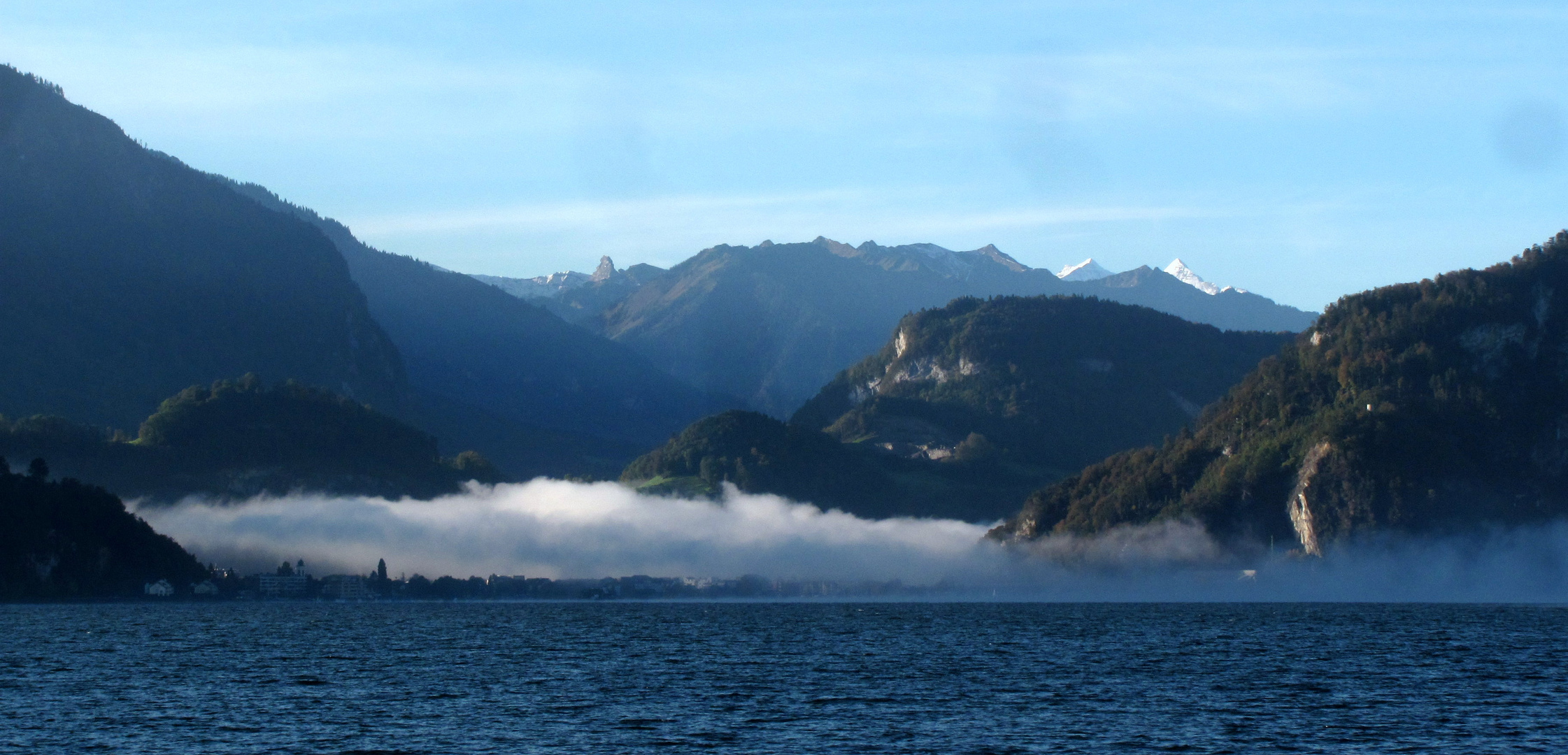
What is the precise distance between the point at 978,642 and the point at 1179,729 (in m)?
95.0

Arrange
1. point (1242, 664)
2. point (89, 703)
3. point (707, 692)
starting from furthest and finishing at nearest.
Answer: point (1242, 664) < point (707, 692) < point (89, 703)

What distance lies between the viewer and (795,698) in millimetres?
118000

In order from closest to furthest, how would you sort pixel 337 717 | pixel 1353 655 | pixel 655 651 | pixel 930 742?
pixel 930 742 → pixel 337 717 → pixel 1353 655 → pixel 655 651

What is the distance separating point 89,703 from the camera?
114562 mm

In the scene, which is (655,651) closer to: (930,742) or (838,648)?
(838,648)

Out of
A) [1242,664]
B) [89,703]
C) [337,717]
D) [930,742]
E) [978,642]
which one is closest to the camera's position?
[930,742]

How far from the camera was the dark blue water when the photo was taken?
305ft

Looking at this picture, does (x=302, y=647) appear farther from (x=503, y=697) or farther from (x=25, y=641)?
(x=503, y=697)

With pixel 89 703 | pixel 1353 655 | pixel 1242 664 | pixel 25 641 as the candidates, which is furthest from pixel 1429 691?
pixel 25 641

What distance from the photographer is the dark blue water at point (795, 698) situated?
305 feet

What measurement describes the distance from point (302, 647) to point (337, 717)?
8492cm

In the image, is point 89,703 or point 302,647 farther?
point 302,647

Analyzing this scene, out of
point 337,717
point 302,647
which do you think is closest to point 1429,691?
point 337,717

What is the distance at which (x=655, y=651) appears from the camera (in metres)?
176
